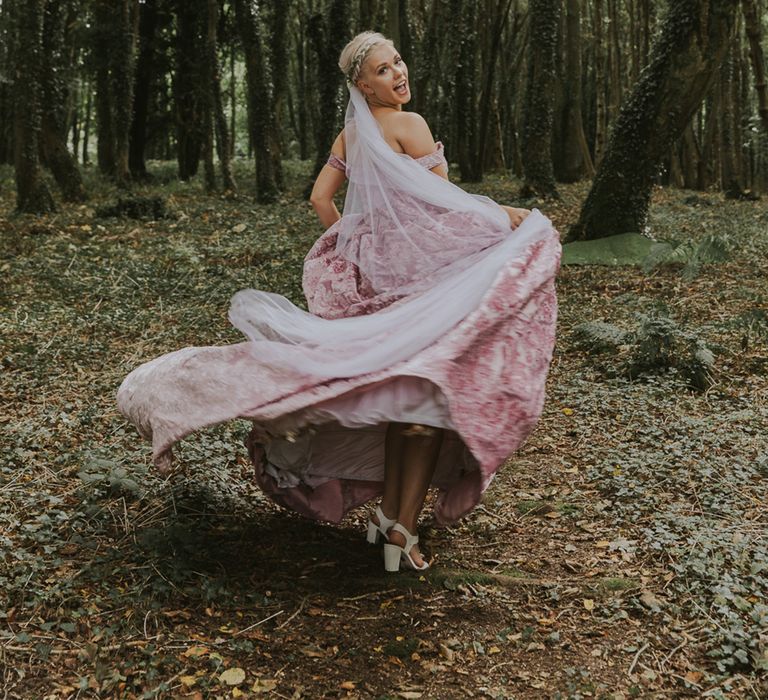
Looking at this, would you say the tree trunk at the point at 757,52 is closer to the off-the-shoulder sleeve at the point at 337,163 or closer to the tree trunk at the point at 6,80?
the off-the-shoulder sleeve at the point at 337,163

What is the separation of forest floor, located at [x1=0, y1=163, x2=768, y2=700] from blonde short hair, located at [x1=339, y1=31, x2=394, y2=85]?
2.40 meters

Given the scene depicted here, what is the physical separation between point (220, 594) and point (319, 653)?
59 centimetres

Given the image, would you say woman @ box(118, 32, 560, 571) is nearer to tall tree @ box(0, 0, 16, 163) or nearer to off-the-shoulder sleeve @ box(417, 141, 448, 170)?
off-the-shoulder sleeve @ box(417, 141, 448, 170)

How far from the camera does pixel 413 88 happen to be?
794 inches

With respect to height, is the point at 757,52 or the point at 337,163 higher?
the point at 757,52

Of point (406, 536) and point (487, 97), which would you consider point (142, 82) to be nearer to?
point (487, 97)

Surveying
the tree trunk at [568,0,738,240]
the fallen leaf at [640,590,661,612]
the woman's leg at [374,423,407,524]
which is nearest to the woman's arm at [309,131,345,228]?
the woman's leg at [374,423,407,524]

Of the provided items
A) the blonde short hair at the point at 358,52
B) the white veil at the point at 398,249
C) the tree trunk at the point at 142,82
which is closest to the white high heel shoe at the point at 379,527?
the white veil at the point at 398,249

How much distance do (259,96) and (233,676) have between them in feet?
46.0

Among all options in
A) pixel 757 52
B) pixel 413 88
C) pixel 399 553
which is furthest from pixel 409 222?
pixel 413 88

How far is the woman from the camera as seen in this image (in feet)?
11.4

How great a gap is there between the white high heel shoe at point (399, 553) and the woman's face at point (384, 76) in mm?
2074

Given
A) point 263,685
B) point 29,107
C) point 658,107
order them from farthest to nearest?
point 29,107, point 658,107, point 263,685

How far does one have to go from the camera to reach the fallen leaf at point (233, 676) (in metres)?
3.20
